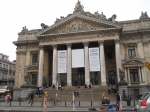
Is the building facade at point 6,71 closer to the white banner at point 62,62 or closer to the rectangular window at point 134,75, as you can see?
the white banner at point 62,62

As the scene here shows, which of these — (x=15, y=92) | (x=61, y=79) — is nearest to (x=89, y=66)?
(x=61, y=79)

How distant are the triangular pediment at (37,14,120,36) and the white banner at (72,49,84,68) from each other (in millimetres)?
4824

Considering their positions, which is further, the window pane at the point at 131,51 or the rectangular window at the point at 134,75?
the window pane at the point at 131,51

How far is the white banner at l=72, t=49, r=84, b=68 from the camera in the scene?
37.2 meters

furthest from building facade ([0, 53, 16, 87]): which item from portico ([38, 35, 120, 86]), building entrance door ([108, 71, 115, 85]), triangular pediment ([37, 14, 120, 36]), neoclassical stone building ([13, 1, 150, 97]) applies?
building entrance door ([108, 71, 115, 85])

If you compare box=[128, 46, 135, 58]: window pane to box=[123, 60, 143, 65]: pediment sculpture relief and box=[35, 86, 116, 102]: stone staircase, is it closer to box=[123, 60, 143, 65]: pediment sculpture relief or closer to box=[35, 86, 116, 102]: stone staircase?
box=[123, 60, 143, 65]: pediment sculpture relief

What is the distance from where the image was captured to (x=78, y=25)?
40.2 metres

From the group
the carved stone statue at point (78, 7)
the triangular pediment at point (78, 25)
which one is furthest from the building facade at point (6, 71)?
the carved stone statue at point (78, 7)

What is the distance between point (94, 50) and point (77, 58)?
3864 millimetres

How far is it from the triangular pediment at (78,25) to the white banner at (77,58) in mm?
4824

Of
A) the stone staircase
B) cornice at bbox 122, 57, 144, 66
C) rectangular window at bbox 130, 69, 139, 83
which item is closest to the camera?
the stone staircase

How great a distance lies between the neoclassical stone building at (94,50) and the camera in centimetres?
3744

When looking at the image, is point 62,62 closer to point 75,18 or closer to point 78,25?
point 78,25

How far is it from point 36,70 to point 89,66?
14.1m
